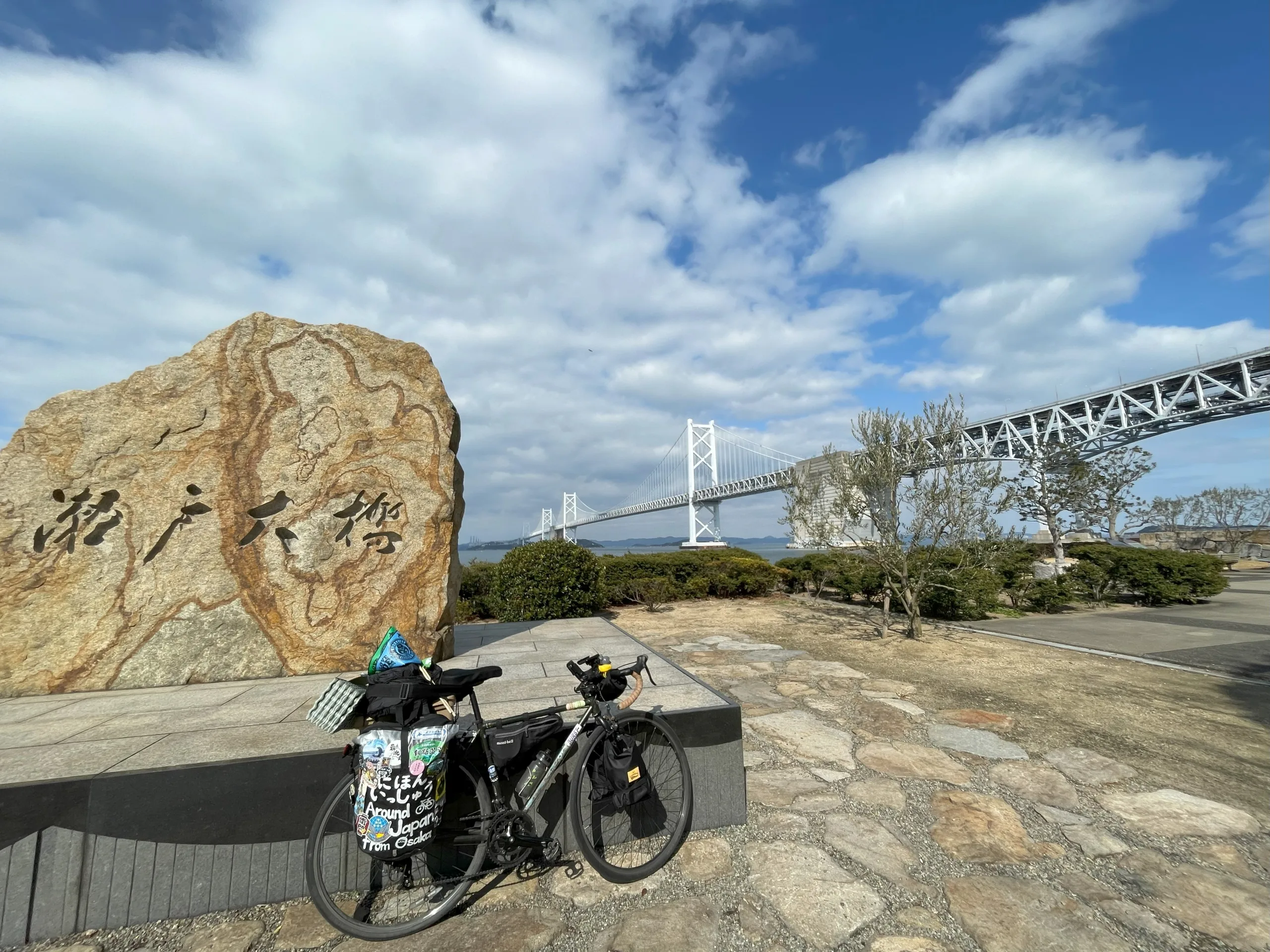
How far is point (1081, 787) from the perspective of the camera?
293cm

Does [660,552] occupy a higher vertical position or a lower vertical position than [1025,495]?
lower

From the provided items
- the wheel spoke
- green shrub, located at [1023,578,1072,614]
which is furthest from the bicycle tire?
green shrub, located at [1023,578,1072,614]

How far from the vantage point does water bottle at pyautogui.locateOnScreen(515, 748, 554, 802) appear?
85.0 inches

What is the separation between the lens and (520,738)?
2113 mm

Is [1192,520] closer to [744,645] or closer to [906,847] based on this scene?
[744,645]

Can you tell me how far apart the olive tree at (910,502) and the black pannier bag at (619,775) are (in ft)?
19.3

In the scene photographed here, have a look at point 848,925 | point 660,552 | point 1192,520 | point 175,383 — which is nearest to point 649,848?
point 848,925

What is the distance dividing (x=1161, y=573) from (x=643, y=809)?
12032mm

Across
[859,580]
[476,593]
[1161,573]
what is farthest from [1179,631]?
[476,593]

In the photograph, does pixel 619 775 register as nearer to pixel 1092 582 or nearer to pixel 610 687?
pixel 610 687

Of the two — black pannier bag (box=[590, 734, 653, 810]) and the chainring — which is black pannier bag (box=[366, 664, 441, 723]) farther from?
black pannier bag (box=[590, 734, 653, 810])

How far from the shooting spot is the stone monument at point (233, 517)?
351 cm

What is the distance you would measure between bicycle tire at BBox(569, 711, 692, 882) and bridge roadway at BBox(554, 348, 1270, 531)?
55.6 ft

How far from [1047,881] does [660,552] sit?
36.8 feet
